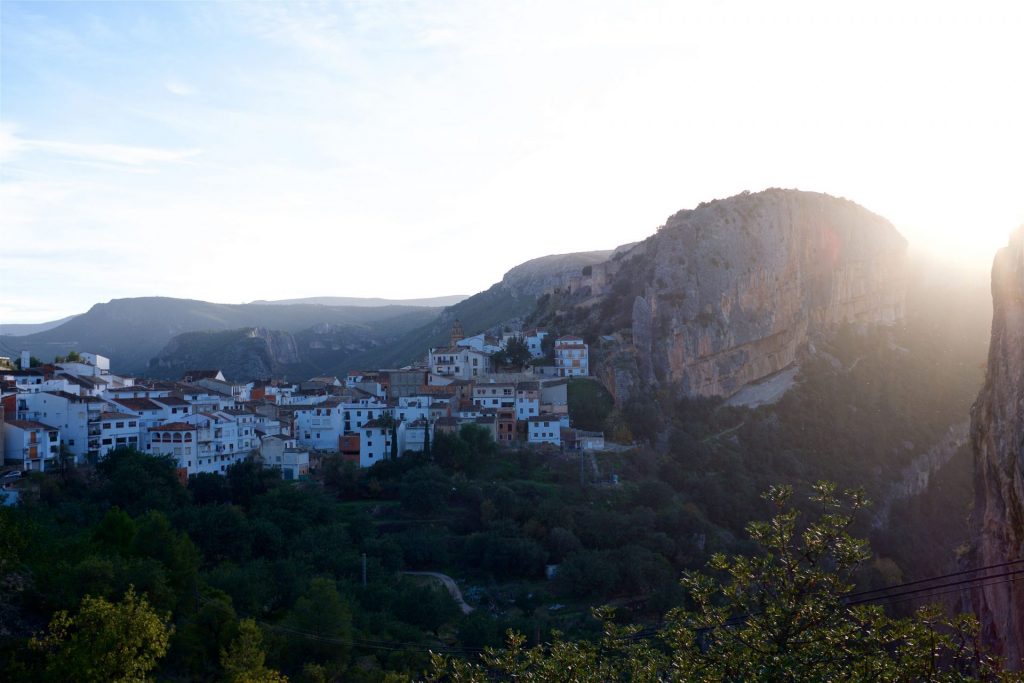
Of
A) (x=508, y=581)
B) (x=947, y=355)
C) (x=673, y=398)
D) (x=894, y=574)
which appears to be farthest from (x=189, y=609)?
(x=947, y=355)

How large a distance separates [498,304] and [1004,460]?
88.3 m

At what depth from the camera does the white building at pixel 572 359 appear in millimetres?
48312

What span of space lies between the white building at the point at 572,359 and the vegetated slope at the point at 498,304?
3592cm

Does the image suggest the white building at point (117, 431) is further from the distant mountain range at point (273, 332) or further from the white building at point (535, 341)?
the distant mountain range at point (273, 332)

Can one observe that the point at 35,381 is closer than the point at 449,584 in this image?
No

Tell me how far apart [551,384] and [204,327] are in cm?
11209

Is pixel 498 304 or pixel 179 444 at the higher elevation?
pixel 498 304

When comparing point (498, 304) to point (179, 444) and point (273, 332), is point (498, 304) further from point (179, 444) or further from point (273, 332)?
point (179, 444)

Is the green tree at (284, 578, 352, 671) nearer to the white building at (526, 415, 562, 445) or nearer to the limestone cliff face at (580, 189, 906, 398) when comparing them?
the white building at (526, 415, 562, 445)

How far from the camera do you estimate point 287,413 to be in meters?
42.3

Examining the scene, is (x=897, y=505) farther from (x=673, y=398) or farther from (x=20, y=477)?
(x=20, y=477)

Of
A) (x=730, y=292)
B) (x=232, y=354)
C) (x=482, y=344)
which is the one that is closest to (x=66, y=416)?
(x=482, y=344)

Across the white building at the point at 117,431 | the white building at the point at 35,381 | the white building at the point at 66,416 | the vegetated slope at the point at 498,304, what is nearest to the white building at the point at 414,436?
the white building at the point at 117,431

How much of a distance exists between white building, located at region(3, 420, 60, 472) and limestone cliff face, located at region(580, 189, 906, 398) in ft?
91.0
